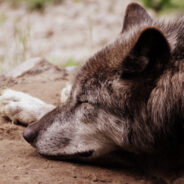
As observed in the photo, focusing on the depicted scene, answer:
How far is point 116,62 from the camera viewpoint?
273 cm

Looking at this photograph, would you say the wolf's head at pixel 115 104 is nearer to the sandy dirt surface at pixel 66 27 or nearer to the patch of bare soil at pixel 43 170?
the patch of bare soil at pixel 43 170

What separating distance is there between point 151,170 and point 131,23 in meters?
1.39

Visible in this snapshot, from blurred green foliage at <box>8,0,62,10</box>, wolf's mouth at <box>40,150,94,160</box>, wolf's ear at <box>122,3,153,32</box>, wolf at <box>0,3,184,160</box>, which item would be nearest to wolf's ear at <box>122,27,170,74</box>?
wolf at <box>0,3,184,160</box>

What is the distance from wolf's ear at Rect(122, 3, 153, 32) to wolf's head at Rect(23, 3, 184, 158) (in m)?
0.29

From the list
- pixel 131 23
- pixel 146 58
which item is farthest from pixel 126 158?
pixel 131 23

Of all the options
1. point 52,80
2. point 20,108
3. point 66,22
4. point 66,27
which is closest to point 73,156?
point 20,108

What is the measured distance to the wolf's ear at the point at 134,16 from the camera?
3411 mm

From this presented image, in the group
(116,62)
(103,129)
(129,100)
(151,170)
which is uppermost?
(116,62)

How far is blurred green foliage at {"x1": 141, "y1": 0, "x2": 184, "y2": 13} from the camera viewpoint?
38.5 ft

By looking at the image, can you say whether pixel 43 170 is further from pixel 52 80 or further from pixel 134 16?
pixel 52 80

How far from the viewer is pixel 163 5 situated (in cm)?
1198

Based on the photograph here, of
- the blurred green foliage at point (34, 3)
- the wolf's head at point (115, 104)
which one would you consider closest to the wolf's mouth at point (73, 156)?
the wolf's head at point (115, 104)

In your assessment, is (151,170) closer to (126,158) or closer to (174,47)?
(126,158)

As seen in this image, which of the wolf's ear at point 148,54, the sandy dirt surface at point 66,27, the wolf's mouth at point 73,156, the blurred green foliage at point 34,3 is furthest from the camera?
the blurred green foliage at point 34,3
